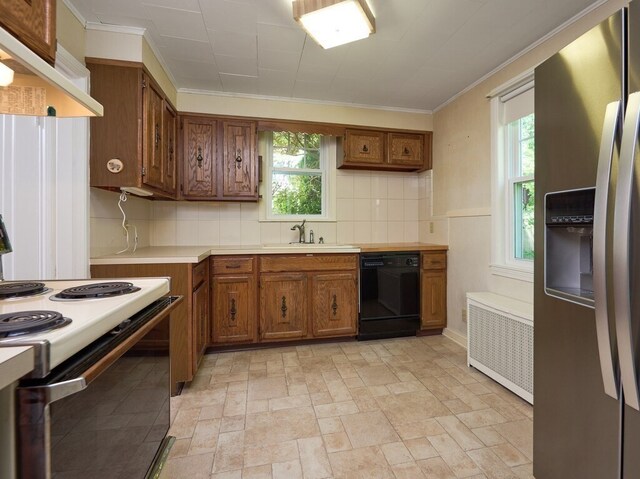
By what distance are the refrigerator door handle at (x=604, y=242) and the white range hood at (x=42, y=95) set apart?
1534 mm

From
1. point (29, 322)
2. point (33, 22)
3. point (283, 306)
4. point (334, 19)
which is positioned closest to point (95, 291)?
point (29, 322)

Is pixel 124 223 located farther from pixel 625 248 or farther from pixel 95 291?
pixel 625 248

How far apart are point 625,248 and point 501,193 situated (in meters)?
1.80

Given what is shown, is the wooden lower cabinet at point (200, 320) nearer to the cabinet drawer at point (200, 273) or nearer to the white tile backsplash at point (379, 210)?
the cabinet drawer at point (200, 273)

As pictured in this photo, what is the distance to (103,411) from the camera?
0.71m

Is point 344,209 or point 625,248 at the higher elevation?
point 344,209

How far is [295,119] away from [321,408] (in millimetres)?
2575

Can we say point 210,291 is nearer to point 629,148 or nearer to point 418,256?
point 418,256

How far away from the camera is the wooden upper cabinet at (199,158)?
2867 millimetres

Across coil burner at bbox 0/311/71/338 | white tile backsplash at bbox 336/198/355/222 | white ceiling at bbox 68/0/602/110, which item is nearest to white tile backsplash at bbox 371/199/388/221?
white tile backsplash at bbox 336/198/355/222

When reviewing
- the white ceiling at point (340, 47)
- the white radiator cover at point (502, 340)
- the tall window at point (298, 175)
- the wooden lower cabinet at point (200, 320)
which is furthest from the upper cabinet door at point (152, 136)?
the white radiator cover at point (502, 340)

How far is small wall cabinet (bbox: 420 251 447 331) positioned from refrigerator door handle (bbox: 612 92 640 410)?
2.24 metres

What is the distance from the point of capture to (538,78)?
125cm

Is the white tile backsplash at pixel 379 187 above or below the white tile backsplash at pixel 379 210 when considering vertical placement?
above
